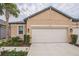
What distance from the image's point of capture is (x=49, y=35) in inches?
971

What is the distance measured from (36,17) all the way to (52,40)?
4.07 meters

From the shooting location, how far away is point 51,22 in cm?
2602

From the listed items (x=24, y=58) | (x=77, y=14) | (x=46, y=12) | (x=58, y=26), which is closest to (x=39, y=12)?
(x=46, y=12)

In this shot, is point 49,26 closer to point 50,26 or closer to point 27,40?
point 50,26

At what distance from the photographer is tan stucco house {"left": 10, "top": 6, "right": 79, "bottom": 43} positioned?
24.6 metres

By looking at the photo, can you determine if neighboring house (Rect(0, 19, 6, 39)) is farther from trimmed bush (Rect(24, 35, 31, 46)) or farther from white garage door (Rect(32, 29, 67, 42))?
white garage door (Rect(32, 29, 67, 42))

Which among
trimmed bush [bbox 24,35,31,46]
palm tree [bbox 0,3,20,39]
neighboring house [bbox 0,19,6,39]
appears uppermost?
palm tree [bbox 0,3,20,39]

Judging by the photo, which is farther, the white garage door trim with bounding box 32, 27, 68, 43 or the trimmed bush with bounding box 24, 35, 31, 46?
the white garage door trim with bounding box 32, 27, 68, 43

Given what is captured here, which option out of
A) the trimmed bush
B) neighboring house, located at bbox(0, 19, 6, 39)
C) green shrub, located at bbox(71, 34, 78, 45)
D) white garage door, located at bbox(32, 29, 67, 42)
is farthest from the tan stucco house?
neighboring house, located at bbox(0, 19, 6, 39)

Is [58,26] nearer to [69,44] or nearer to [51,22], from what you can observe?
[51,22]

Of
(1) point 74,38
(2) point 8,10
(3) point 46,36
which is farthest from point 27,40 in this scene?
(1) point 74,38

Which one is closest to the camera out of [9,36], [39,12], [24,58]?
[24,58]

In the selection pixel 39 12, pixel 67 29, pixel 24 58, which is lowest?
pixel 24 58

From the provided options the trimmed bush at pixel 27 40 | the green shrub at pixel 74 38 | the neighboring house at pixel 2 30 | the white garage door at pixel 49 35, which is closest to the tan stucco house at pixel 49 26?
the white garage door at pixel 49 35
